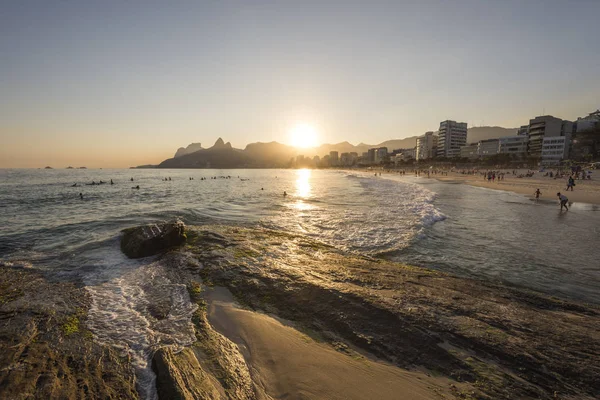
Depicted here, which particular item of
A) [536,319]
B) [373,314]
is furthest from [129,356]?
[536,319]

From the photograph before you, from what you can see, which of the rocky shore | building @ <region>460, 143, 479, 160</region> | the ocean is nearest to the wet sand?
the rocky shore

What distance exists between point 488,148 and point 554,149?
5259 centimetres

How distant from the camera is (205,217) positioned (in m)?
19.2

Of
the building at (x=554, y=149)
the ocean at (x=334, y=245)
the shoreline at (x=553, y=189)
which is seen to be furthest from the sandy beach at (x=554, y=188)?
the building at (x=554, y=149)

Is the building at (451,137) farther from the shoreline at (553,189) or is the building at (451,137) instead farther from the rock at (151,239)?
the rock at (151,239)

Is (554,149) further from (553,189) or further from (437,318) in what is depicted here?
(437,318)

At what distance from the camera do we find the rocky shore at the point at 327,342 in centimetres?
398

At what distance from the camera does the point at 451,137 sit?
19138cm

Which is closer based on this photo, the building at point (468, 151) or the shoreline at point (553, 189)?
the shoreline at point (553, 189)

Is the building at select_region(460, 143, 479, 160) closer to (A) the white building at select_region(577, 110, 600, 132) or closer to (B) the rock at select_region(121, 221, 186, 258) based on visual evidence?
(A) the white building at select_region(577, 110, 600, 132)

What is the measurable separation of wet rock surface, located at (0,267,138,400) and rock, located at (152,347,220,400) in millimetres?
412

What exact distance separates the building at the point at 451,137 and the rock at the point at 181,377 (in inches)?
Result: 8777

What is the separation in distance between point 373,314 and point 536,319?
12.8 ft

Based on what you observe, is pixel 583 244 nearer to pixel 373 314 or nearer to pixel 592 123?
pixel 373 314
